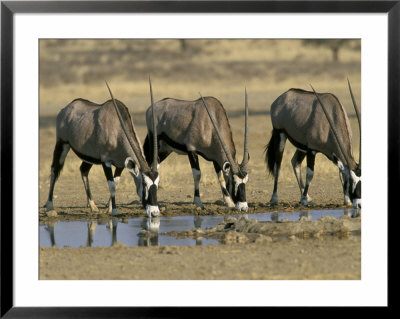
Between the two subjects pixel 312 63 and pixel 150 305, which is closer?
pixel 150 305

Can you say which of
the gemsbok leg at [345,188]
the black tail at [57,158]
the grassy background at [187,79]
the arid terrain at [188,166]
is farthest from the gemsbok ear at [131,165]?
the gemsbok leg at [345,188]

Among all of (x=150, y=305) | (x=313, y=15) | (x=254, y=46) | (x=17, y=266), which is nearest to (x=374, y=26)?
(x=313, y=15)

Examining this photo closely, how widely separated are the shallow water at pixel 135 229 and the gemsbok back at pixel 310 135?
0.60 meters

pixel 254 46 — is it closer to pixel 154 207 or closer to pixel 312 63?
pixel 312 63

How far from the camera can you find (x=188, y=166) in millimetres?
17000

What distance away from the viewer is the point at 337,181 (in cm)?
1498

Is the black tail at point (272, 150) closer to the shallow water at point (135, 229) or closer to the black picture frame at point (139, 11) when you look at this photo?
the shallow water at point (135, 229)

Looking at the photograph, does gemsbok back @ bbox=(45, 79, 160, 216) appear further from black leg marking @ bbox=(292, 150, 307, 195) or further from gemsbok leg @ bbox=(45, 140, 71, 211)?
black leg marking @ bbox=(292, 150, 307, 195)

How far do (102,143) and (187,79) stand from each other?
1.54 meters

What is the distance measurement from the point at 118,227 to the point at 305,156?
3843 mm

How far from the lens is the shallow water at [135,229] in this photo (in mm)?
12812

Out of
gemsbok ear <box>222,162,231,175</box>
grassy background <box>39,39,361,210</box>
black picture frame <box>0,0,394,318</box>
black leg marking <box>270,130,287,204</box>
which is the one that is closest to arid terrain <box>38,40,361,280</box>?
grassy background <box>39,39,361,210</box>

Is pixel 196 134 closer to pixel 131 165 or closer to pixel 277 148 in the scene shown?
pixel 277 148

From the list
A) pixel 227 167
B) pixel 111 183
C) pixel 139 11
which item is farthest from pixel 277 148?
pixel 139 11
